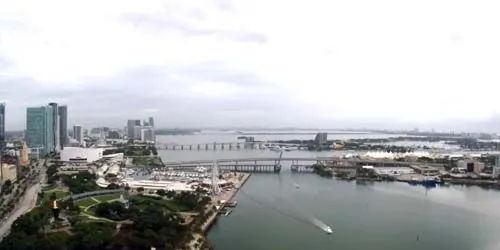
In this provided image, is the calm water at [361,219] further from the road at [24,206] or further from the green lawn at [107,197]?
the road at [24,206]

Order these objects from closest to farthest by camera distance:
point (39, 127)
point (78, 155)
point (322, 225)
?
point (322, 225) → point (78, 155) → point (39, 127)

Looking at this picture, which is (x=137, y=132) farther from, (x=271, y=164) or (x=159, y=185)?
(x=159, y=185)

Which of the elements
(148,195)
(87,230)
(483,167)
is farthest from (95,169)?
(483,167)

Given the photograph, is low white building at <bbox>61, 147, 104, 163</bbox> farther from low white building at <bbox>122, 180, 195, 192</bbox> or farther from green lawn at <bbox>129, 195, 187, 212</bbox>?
green lawn at <bbox>129, 195, 187, 212</bbox>

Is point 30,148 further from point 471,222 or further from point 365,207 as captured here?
point 471,222

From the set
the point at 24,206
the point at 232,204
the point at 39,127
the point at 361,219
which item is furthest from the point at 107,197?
the point at 39,127

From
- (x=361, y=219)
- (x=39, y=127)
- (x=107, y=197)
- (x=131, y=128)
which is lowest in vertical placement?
(x=361, y=219)
